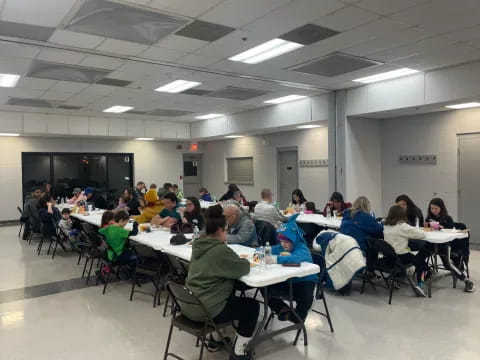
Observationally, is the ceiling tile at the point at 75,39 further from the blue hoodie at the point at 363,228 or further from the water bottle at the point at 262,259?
the blue hoodie at the point at 363,228

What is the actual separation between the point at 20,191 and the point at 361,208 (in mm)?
10351

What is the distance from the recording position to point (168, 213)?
5668 mm

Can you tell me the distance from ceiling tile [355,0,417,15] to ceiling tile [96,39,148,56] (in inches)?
107

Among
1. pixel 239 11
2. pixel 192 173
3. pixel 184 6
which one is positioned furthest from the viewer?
pixel 192 173

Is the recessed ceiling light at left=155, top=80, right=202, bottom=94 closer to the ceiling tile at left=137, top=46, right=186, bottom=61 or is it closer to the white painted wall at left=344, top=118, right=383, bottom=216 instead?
the ceiling tile at left=137, top=46, right=186, bottom=61

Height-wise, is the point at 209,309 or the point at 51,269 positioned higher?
the point at 209,309

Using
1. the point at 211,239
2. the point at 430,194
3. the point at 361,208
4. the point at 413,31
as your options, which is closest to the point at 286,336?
the point at 211,239

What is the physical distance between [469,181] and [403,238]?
3803 mm

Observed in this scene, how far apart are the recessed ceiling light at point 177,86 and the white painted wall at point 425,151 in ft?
14.4

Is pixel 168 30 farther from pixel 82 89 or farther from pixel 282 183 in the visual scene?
pixel 282 183

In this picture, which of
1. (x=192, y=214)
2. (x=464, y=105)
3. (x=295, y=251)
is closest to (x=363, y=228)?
(x=295, y=251)

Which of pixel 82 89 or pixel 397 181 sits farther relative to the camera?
pixel 397 181

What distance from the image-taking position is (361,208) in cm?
472

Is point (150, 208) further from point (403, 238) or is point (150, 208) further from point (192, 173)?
point (192, 173)
